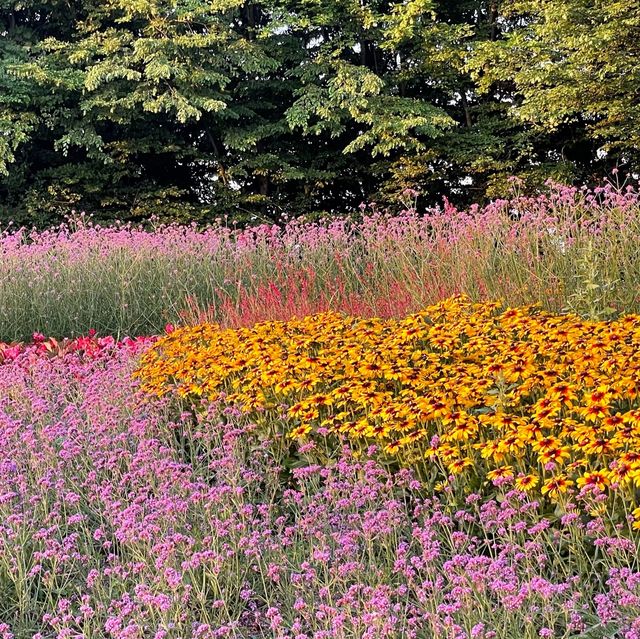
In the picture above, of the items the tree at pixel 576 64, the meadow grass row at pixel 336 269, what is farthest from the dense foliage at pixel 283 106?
the meadow grass row at pixel 336 269

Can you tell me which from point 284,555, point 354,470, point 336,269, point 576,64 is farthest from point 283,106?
point 284,555

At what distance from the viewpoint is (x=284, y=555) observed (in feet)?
7.83

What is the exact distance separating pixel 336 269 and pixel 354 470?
5.11m

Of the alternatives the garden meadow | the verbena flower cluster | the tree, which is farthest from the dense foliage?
the verbena flower cluster

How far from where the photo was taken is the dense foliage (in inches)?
620

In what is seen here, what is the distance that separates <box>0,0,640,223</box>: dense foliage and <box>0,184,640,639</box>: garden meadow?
10.7m

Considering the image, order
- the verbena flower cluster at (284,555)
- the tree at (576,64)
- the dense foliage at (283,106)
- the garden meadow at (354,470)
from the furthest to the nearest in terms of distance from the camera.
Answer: the dense foliage at (283,106) → the tree at (576,64) → the garden meadow at (354,470) → the verbena flower cluster at (284,555)

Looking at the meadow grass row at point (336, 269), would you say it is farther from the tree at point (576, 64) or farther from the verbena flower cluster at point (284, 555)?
the tree at point (576, 64)

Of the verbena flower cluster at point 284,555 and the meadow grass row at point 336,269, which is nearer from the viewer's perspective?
the verbena flower cluster at point 284,555

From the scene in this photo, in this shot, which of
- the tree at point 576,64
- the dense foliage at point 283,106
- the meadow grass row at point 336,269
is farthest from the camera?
the dense foliage at point 283,106

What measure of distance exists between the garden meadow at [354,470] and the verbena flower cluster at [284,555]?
15mm

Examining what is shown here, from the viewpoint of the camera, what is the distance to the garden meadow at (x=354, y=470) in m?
2.15

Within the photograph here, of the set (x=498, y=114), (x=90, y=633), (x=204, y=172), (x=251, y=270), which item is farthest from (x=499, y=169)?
(x=90, y=633)

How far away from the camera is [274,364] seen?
362 cm
